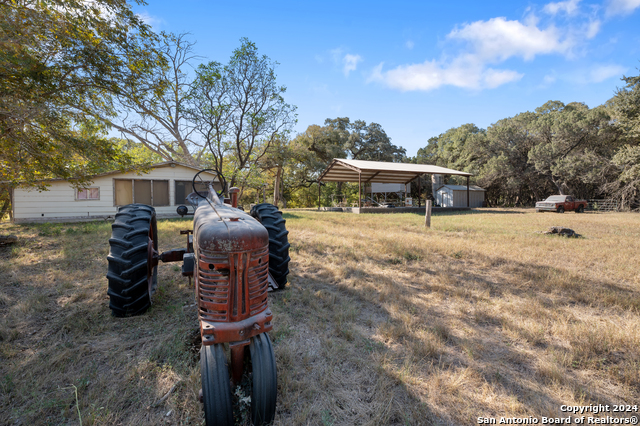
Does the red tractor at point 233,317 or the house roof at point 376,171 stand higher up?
the house roof at point 376,171

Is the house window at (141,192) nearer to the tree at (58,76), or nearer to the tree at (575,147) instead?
the tree at (58,76)

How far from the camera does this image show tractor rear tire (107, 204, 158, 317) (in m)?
2.61

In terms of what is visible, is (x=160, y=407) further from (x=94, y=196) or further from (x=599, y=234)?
(x=94, y=196)

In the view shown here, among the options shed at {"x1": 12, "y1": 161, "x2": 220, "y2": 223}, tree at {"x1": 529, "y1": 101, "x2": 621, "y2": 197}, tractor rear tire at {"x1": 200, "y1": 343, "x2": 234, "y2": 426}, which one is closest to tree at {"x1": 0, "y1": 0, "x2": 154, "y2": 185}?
tractor rear tire at {"x1": 200, "y1": 343, "x2": 234, "y2": 426}

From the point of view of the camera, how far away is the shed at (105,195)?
40.2ft

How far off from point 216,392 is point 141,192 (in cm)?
1508

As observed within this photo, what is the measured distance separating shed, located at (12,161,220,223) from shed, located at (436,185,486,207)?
73.2ft

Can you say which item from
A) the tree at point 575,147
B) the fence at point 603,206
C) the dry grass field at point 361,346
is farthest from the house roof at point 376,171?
the dry grass field at point 361,346

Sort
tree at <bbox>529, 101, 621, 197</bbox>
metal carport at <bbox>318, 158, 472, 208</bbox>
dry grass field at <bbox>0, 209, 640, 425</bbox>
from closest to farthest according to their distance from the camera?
dry grass field at <bbox>0, 209, 640, 425</bbox> → metal carport at <bbox>318, 158, 472, 208</bbox> → tree at <bbox>529, 101, 621, 197</bbox>

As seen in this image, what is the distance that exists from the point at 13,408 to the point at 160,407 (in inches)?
36.3

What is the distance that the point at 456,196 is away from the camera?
27078 mm

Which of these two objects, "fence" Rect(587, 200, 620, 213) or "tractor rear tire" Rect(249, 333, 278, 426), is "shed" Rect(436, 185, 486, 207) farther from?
"tractor rear tire" Rect(249, 333, 278, 426)

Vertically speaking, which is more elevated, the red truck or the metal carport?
the metal carport

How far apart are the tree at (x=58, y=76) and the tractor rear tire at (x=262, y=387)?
A: 5330mm
